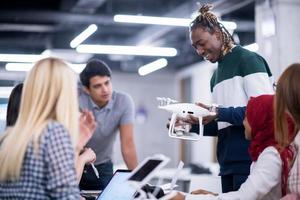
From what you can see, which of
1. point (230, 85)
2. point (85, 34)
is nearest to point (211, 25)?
point (230, 85)

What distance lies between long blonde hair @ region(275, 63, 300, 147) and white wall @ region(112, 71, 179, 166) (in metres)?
9.87

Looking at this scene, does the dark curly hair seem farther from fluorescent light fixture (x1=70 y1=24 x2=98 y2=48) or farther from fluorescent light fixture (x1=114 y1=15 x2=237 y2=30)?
fluorescent light fixture (x1=70 y1=24 x2=98 y2=48)

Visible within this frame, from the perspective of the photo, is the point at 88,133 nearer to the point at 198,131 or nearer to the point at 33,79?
the point at 33,79

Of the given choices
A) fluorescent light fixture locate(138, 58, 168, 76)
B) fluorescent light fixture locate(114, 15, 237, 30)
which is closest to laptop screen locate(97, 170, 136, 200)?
fluorescent light fixture locate(114, 15, 237, 30)

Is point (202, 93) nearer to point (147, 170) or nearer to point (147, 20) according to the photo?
point (147, 20)

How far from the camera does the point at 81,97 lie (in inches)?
123

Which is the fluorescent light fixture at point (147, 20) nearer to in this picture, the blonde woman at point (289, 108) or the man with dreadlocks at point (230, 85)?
the man with dreadlocks at point (230, 85)

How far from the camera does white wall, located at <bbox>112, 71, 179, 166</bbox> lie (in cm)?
1191

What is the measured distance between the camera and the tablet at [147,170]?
1.73 m

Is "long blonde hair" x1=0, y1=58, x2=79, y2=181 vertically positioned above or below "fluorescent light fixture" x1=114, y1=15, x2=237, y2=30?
below

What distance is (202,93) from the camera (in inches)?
433

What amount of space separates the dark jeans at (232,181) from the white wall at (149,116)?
926cm

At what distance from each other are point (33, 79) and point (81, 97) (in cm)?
140

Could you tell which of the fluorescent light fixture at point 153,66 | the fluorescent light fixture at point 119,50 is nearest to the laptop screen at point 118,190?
the fluorescent light fixture at point 119,50
